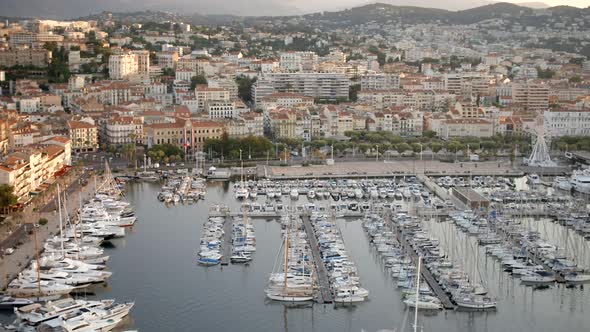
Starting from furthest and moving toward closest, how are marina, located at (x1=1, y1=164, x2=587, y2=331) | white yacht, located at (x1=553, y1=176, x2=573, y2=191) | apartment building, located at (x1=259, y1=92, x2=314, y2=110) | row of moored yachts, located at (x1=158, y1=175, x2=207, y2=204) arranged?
apartment building, located at (x1=259, y1=92, x2=314, y2=110) < white yacht, located at (x1=553, y1=176, x2=573, y2=191) < row of moored yachts, located at (x1=158, y1=175, x2=207, y2=204) < marina, located at (x1=1, y1=164, x2=587, y2=331)

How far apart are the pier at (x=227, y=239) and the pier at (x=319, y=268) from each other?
132 cm

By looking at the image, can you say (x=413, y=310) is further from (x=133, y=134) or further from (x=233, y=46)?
(x=233, y=46)

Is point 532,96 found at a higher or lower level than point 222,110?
higher

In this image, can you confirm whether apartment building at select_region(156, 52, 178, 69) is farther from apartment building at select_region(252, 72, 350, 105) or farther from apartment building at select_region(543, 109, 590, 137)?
apartment building at select_region(543, 109, 590, 137)

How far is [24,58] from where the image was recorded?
33.7m

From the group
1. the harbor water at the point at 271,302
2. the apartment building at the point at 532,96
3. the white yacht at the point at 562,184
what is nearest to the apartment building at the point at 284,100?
the apartment building at the point at 532,96

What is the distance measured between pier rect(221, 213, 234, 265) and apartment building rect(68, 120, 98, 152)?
8485 millimetres

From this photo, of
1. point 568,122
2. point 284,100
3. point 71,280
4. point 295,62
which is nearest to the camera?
point 71,280

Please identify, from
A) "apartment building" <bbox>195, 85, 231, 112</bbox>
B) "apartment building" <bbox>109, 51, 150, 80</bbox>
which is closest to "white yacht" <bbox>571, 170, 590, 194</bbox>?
"apartment building" <bbox>195, 85, 231, 112</bbox>

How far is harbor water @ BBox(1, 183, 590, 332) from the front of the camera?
10938 mm

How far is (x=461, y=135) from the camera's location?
83.8ft

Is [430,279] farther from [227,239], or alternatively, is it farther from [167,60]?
[167,60]

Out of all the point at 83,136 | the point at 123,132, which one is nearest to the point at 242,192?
the point at 123,132

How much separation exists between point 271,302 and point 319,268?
139 cm
